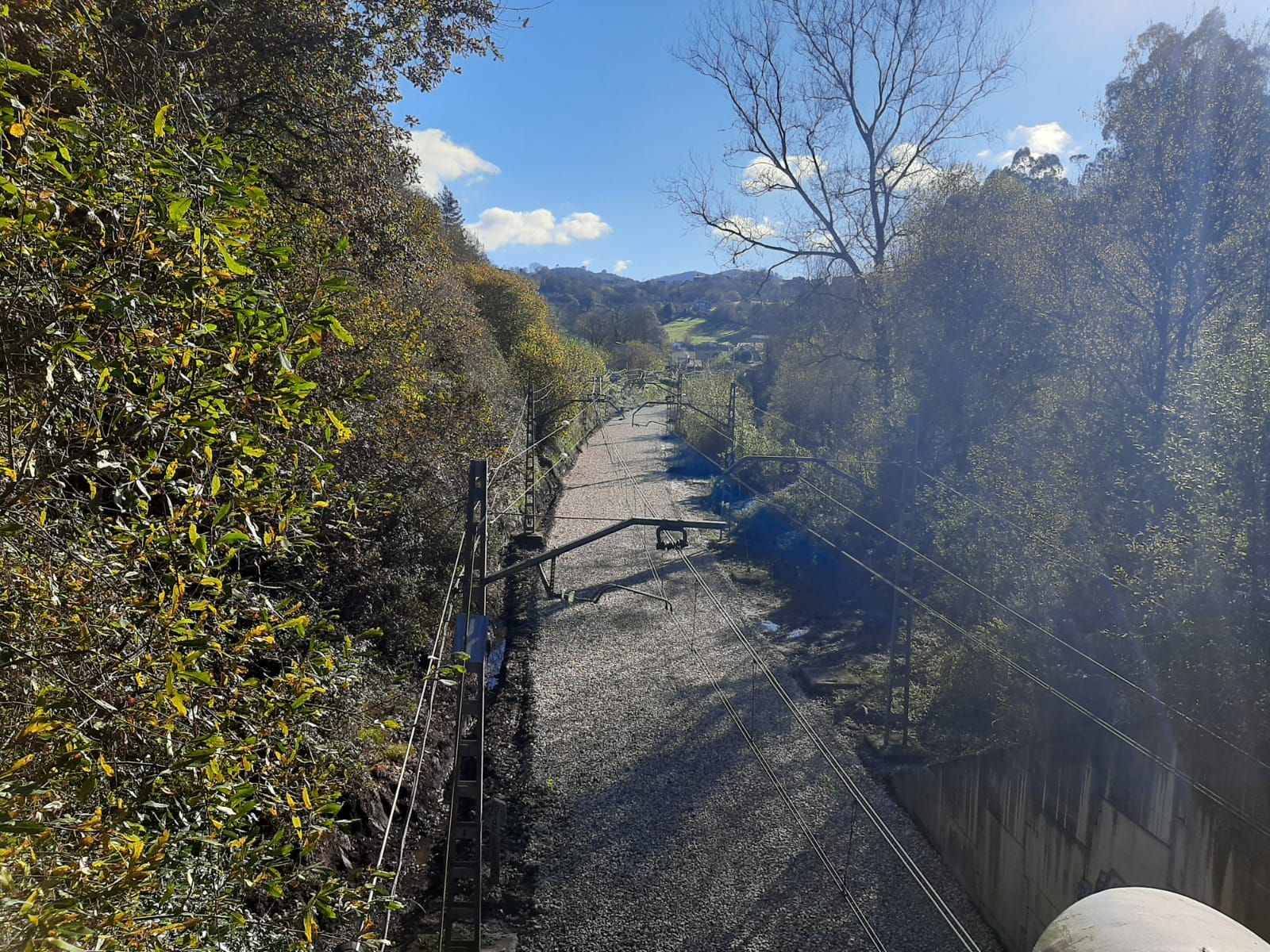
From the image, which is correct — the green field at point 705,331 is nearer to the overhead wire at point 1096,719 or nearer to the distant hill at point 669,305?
the distant hill at point 669,305

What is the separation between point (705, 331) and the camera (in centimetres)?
9456

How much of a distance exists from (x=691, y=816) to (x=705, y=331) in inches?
3483

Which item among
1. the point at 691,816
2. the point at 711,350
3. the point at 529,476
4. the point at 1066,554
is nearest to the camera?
the point at 691,816

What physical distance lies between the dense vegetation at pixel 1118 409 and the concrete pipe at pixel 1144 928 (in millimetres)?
4406

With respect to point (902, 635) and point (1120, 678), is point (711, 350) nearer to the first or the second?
point (902, 635)

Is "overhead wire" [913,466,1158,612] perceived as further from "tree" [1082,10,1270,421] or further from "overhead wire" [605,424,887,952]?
"overhead wire" [605,424,887,952]

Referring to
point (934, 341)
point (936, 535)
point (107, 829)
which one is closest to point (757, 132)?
point (934, 341)

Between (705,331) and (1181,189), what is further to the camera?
(705,331)

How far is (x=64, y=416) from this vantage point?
1.84 meters

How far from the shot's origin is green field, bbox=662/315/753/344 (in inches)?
3441

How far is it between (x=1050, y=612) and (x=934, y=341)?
24.8 feet

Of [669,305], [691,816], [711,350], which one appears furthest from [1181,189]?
[669,305]

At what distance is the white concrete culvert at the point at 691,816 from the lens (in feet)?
24.7

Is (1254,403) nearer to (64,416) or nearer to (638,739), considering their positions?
(638,739)
